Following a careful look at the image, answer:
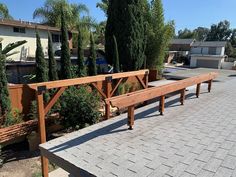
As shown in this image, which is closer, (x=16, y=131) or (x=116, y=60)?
(x=16, y=131)

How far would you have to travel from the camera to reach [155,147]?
3633 mm

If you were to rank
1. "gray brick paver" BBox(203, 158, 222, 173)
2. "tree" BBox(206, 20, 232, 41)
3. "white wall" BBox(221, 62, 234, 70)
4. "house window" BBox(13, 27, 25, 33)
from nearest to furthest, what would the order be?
"gray brick paver" BBox(203, 158, 222, 173)
"house window" BBox(13, 27, 25, 33)
"white wall" BBox(221, 62, 234, 70)
"tree" BBox(206, 20, 232, 41)

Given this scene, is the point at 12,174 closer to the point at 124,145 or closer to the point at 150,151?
the point at 124,145

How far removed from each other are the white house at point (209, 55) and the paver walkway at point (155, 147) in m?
34.4

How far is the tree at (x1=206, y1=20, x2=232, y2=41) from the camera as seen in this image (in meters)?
64.8

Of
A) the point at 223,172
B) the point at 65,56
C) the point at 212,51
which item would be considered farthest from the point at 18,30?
the point at 212,51

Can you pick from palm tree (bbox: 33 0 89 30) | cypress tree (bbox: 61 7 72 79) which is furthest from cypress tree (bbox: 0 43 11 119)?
palm tree (bbox: 33 0 89 30)

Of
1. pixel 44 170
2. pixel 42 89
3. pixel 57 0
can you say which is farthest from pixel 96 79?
pixel 57 0

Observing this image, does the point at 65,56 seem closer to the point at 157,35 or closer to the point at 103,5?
the point at 157,35

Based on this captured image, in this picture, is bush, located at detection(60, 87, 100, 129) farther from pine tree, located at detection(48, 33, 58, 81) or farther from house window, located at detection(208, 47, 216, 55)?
house window, located at detection(208, 47, 216, 55)

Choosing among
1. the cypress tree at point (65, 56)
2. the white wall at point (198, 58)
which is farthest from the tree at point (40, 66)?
the white wall at point (198, 58)

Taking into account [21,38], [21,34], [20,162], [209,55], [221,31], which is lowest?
[20,162]

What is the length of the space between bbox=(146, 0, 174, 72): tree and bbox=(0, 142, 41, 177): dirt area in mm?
11253

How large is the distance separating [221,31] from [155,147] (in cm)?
7228
